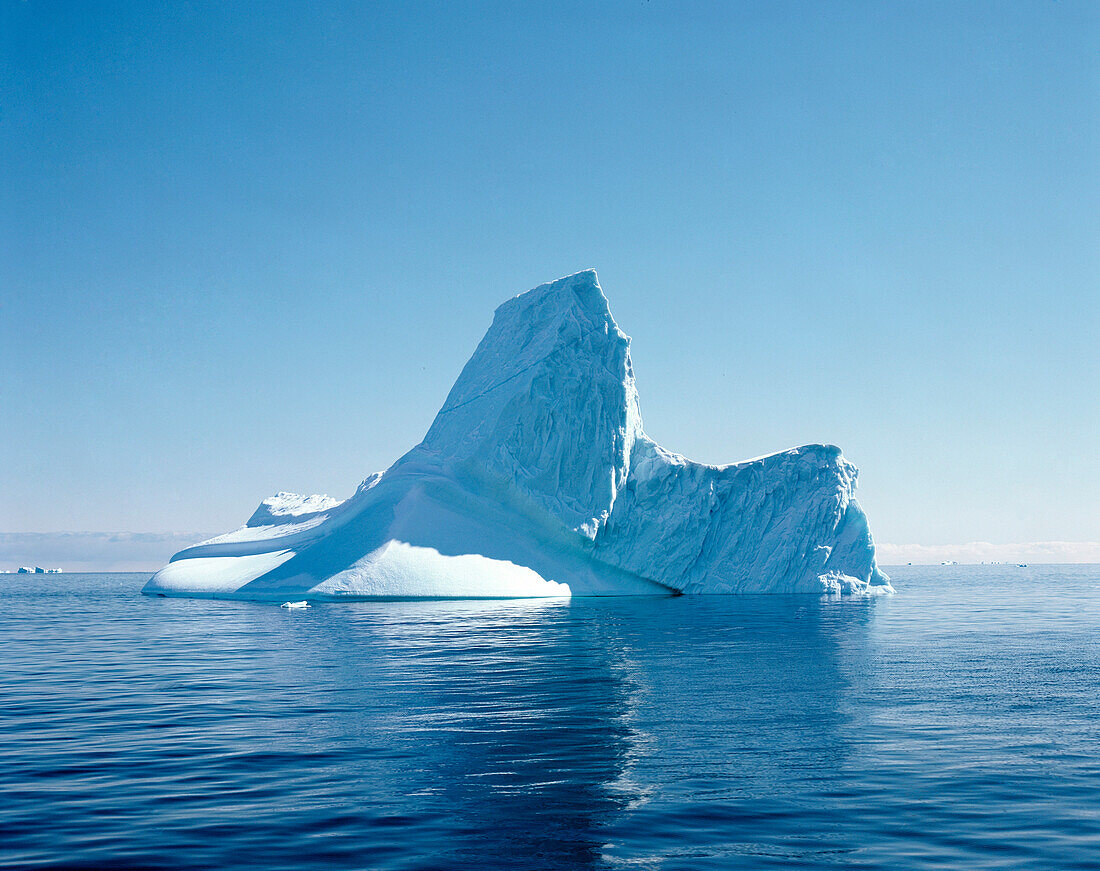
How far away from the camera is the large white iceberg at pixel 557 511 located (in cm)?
3538

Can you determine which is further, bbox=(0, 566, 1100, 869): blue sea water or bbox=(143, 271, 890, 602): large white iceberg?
bbox=(143, 271, 890, 602): large white iceberg

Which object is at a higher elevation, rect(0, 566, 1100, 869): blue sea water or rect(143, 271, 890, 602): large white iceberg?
rect(143, 271, 890, 602): large white iceberg

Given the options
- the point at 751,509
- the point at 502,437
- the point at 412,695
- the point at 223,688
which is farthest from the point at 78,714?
the point at 751,509

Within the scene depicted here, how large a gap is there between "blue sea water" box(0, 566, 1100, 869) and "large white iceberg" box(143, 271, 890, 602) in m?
16.6

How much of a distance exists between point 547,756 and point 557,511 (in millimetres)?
28838

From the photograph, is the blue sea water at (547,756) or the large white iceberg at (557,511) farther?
the large white iceberg at (557,511)

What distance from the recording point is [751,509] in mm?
42000

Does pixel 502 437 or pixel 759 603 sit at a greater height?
pixel 502 437

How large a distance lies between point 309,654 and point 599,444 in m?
23.3

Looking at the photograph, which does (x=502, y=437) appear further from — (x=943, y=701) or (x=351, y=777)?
(x=351, y=777)

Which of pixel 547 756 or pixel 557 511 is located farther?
pixel 557 511

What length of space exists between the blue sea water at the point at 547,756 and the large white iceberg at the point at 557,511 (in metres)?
16.6

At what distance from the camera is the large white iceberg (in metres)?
35.4

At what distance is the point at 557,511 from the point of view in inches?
1476
